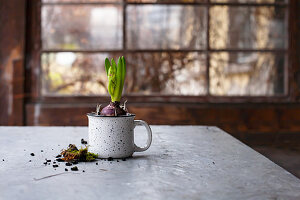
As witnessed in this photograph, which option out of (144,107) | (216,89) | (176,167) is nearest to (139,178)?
(176,167)

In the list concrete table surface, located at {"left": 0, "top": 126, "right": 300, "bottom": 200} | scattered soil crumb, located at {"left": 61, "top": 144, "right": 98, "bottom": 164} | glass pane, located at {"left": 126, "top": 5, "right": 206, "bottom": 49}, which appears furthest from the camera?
glass pane, located at {"left": 126, "top": 5, "right": 206, "bottom": 49}

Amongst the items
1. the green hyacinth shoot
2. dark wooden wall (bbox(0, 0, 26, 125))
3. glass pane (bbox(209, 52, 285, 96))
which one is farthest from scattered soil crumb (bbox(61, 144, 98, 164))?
glass pane (bbox(209, 52, 285, 96))

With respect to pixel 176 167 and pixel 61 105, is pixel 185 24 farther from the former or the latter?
pixel 176 167

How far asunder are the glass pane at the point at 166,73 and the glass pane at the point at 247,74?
113mm

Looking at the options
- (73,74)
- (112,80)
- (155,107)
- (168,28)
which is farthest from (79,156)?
(168,28)

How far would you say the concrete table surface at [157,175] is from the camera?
29.4 inches

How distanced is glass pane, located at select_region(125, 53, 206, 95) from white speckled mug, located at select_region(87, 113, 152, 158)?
170cm

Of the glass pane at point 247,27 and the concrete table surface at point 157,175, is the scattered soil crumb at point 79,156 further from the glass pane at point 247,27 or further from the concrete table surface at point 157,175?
the glass pane at point 247,27

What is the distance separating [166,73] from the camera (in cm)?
277

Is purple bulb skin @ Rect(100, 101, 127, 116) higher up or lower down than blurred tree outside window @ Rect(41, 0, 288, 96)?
lower down

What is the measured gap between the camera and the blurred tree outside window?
2.77 meters

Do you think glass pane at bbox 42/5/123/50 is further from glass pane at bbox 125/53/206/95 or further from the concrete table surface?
the concrete table surface

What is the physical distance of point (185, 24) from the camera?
2.80m

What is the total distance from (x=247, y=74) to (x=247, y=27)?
344mm
